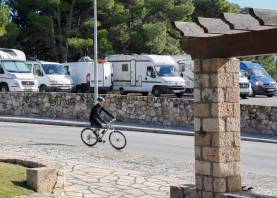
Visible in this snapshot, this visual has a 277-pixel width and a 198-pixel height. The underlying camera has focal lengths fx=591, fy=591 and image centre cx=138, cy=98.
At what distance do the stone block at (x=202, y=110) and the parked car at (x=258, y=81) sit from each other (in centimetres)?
3256

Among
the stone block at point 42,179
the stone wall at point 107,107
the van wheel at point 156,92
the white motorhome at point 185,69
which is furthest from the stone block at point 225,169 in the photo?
the white motorhome at point 185,69

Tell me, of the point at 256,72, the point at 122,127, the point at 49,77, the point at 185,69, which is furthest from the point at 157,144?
the point at 256,72

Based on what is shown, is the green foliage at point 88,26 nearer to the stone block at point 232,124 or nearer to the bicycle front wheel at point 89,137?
the bicycle front wheel at point 89,137

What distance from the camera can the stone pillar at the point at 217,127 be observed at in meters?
8.70

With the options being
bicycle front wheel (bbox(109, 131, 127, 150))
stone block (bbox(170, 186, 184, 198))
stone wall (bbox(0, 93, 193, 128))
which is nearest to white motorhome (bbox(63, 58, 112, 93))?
stone wall (bbox(0, 93, 193, 128))

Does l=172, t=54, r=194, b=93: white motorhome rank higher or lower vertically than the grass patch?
higher

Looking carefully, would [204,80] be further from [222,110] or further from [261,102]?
[261,102]

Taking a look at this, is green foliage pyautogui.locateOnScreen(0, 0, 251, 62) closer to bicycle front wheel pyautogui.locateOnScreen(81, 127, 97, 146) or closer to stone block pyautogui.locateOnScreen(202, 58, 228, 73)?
bicycle front wheel pyautogui.locateOnScreen(81, 127, 97, 146)

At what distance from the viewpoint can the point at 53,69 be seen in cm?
3988

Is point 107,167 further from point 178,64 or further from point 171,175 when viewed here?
point 178,64

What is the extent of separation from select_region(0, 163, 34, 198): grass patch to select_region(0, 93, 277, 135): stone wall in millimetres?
14621

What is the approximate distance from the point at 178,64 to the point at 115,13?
11.3 m

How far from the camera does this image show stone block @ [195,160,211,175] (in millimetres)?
8781

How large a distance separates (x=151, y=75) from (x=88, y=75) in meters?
5.09
